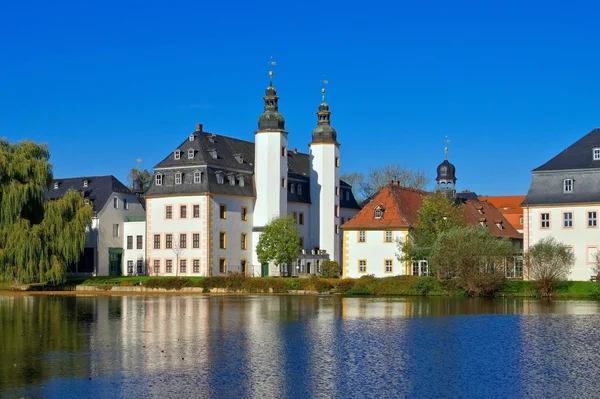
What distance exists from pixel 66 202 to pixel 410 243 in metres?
24.7

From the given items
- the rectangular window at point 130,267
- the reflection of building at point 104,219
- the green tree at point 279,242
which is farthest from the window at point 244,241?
the reflection of building at point 104,219

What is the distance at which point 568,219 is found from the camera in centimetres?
6372

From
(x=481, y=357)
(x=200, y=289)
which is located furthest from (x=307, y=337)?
(x=200, y=289)

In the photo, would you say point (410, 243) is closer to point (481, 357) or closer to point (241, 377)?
point (481, 357)

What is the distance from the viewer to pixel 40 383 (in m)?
20.1

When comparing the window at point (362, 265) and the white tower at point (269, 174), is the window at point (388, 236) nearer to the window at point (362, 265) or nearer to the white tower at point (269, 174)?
the window at point (362, 265)

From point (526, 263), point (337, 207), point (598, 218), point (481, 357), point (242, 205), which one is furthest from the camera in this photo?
point (337, 207)

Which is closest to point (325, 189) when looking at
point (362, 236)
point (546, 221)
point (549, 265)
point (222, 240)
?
point (222, 240)

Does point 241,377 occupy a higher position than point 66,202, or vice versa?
point 66,202

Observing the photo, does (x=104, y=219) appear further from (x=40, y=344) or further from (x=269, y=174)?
(x=40, y=344)

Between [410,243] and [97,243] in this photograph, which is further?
[97,243]

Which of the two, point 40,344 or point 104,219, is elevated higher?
point 104,219

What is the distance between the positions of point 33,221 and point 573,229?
37805 mm

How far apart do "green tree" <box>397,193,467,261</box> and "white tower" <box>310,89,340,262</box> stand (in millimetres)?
16566
